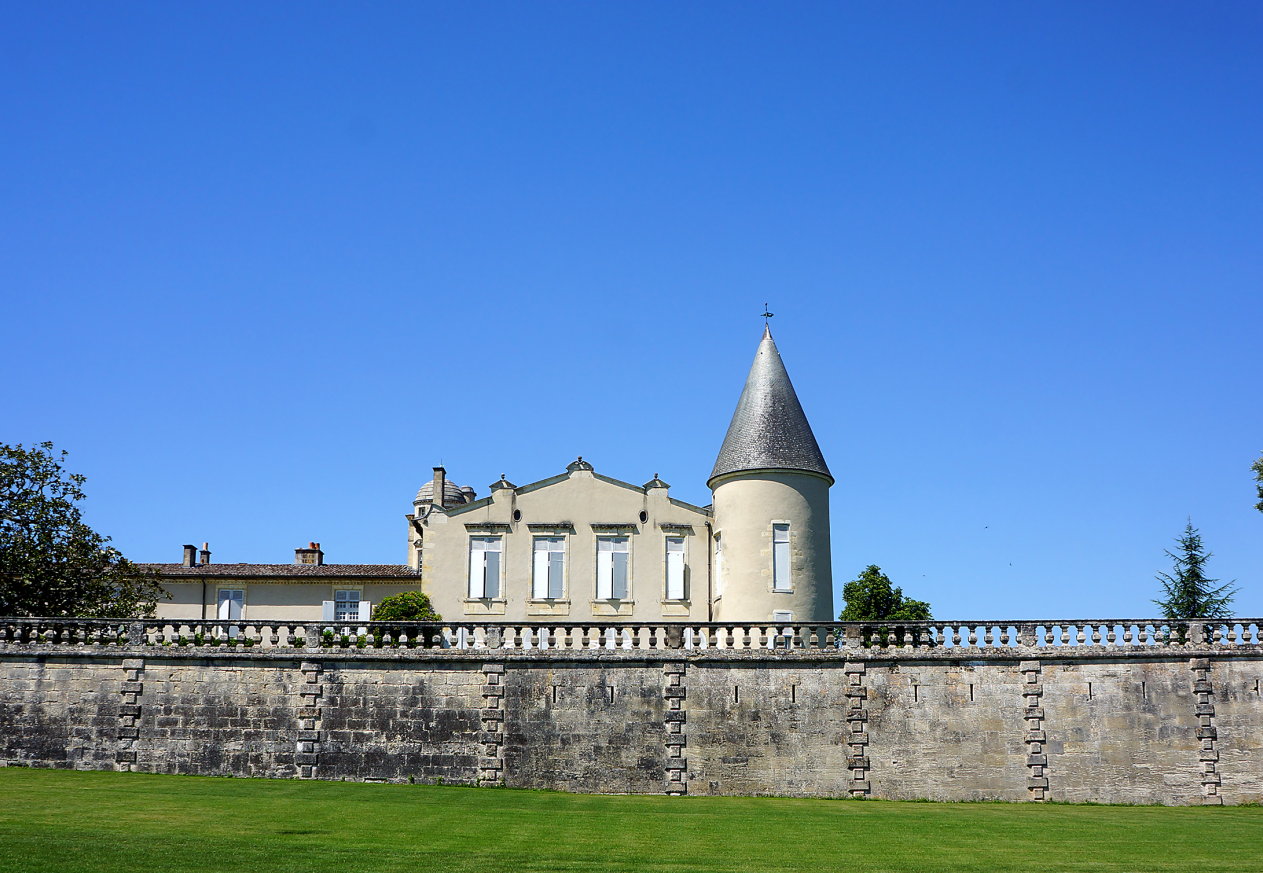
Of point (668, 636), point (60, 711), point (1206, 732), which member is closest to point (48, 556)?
point (60, 711)

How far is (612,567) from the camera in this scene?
3912 centimetres

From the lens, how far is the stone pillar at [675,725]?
27.2 metres

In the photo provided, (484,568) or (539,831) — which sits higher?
(484,568)

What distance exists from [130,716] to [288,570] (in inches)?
670

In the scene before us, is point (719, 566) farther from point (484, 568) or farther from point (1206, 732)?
point (1206, 732)

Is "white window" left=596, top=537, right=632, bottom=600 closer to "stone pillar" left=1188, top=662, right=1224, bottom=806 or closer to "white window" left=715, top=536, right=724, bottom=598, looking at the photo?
"white window" left=715, top=536, right=724, bottom=598

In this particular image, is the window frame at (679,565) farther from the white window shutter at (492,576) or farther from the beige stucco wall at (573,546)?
the white window shutter at (492,576)

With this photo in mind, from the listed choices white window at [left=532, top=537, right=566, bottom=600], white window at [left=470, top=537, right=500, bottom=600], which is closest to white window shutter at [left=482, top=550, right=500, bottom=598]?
white window at [left=470, top=537, right=500, bottom=600]

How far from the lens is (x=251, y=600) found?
144 ft

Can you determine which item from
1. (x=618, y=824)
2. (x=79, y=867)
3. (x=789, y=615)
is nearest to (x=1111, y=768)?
(x=789, y=615)

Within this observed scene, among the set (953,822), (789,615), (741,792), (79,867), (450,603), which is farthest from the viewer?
(450,603)

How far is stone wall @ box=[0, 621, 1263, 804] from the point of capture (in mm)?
27312

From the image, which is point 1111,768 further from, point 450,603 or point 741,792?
point 450,603

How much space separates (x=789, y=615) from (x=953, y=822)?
38.9 ft
